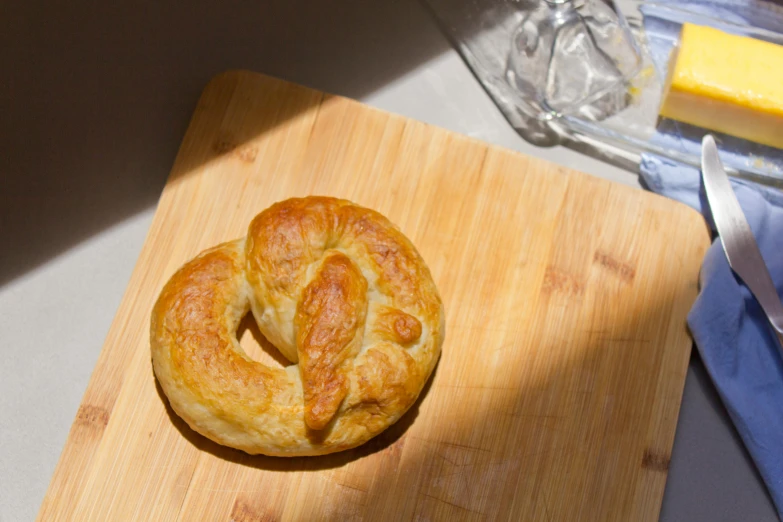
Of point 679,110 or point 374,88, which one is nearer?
point 679,110

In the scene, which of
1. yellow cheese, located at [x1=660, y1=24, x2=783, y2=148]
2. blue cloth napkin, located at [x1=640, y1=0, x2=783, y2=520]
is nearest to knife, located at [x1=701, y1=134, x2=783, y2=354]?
blue cloth napkin, located at [x1=640, y1=0, x2=783, y2=520]

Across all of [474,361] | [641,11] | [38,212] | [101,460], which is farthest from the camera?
[641,11]

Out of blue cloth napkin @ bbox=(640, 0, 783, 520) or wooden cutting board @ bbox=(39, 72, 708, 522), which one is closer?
wooden cutting board @ bbox=(39, 72, 708, 522)

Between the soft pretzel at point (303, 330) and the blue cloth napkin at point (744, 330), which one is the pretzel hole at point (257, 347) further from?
the blue cloth napkin at point (744, 330)

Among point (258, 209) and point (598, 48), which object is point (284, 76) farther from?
point (598, 48)

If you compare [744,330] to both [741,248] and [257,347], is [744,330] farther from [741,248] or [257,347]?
[257,347]

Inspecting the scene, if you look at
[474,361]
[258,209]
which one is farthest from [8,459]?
[474,361]

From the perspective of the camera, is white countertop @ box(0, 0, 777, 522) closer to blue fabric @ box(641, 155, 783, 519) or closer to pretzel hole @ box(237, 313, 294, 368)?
blue fabric @ box(641, 155, 783, 519)
